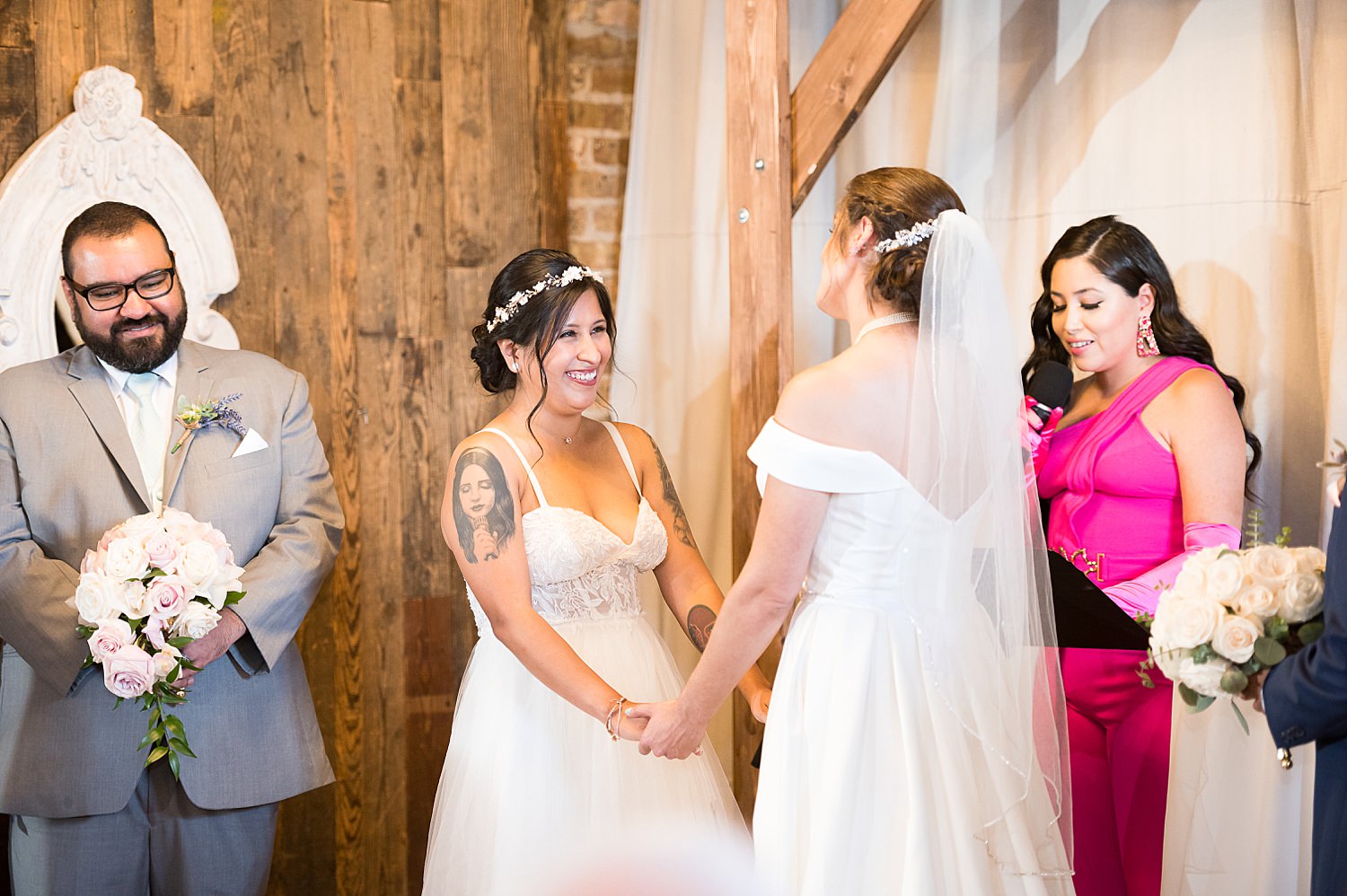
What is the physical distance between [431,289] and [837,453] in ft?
6.11

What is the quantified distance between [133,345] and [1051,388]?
203 centimetres

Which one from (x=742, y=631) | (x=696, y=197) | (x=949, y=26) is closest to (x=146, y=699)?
(x=742, y=631)

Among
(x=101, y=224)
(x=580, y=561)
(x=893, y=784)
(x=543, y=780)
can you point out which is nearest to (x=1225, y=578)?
(x=893, y=784)

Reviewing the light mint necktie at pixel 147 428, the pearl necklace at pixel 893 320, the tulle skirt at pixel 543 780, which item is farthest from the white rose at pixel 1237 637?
the light mint necktie at pixel 147 428

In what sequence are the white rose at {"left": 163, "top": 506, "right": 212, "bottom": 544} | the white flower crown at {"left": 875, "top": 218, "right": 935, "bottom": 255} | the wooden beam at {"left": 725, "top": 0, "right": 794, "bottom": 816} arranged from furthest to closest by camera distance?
the wooden beam at {"left": 725, "top": 0, "right": 794, "bottom": 816}
the white rose at {"left": 163, "top": 506, "right": 212, "bottom": 544}
the white flower crown at {"left": 875, "top": 218, "right": 935, "bottom": 255}

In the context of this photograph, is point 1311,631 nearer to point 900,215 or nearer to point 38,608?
point 900,215

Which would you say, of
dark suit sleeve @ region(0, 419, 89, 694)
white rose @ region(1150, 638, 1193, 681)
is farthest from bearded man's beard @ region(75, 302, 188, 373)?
white rose @ region(1150, 638, 1193, 681)

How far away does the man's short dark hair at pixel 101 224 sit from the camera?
262 centimetres

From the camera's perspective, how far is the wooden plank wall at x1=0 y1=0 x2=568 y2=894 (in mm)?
3299

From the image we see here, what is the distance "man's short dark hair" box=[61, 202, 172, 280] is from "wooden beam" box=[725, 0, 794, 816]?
4.42 feet

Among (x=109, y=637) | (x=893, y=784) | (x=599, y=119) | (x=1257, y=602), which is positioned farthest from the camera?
(x=599, y=119)

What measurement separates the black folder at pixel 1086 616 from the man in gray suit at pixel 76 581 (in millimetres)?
1593

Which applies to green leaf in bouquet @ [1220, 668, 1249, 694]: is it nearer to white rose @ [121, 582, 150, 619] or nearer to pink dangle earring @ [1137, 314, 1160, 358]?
pink dangle earring @ [1137, 314, 1160, 358]

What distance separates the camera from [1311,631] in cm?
177
